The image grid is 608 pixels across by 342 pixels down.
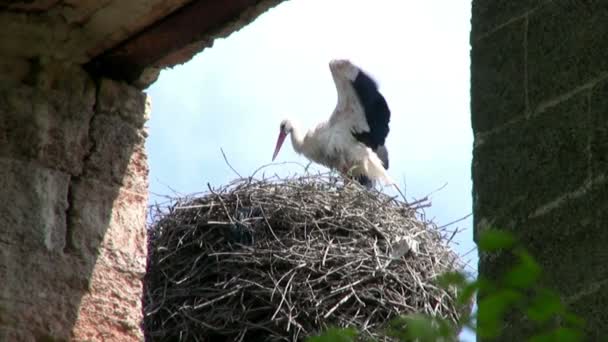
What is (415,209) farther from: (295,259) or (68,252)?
(68,252)

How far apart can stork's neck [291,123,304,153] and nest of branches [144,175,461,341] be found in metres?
3.75

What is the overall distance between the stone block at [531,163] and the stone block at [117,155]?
140 cm

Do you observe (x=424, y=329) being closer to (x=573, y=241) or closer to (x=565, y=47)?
(x=573, y=241)

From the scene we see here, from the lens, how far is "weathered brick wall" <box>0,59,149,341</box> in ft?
12.0

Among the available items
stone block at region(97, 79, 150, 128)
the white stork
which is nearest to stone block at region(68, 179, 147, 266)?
stone block at region(97, 79, 150, 128)

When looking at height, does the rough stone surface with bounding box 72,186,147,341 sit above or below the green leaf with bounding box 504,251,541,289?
above

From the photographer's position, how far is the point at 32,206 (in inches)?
147

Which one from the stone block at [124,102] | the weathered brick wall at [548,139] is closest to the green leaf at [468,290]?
the weathered brick wall at [548,139]

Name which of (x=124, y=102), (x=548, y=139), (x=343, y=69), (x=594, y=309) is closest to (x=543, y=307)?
(x=594, y=309)

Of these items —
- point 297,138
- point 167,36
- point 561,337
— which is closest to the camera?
point 561,337

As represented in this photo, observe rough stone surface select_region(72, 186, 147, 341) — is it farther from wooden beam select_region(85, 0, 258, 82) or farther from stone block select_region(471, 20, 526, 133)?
stone block select_region(471, 20, 526, 133)

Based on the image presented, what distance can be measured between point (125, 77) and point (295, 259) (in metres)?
4.16

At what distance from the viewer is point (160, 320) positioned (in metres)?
8.05

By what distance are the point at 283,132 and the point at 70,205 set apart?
30.6 ft
